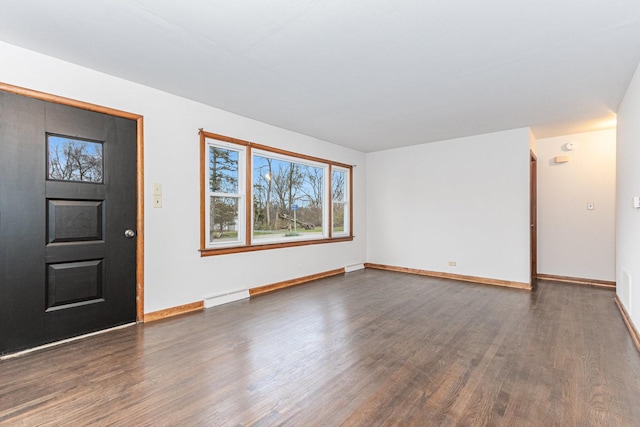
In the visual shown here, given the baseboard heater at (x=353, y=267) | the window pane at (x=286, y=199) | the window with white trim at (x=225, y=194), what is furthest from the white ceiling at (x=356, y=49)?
the baseboard heater at (x=353, y=267)

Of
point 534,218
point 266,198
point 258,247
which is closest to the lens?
point 258,247

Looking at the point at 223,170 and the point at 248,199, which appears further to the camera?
the point at 248,199

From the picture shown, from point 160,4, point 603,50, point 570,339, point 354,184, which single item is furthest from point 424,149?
point 160,4

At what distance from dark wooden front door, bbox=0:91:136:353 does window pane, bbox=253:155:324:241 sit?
1.76 m

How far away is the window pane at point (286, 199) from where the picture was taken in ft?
15.1

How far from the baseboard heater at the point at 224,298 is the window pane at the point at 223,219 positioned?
0.70 m

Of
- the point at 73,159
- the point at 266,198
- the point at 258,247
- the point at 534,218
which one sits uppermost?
the point at 73,159

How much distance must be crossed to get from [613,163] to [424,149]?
2.78 m

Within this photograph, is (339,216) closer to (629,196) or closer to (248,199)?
(248,199)

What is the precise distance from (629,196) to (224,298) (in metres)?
4.62

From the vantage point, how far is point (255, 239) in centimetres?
452

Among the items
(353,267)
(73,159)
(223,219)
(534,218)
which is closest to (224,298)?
(223,219)

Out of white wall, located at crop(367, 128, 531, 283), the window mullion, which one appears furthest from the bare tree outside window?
white wall, located at crop(367, 128, 531, 283)

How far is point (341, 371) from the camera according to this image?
2.18 metres
